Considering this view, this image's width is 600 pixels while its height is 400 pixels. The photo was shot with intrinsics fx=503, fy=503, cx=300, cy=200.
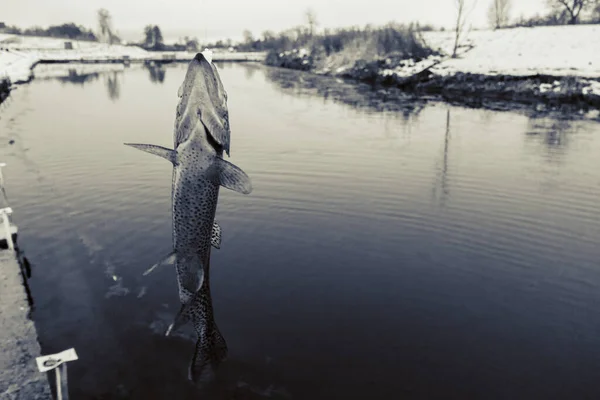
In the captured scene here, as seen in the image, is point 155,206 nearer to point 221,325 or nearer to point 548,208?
point 221,325

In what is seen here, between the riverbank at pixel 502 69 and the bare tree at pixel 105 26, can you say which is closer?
the riverbank at pixel 502 69

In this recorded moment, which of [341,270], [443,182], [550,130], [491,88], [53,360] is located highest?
[491,88]

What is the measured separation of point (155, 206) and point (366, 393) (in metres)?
9.21

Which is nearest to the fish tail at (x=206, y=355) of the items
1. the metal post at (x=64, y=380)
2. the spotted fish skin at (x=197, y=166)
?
the spotted fish skin at (x=197, y=166)

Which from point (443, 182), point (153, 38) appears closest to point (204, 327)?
point (443, 182)

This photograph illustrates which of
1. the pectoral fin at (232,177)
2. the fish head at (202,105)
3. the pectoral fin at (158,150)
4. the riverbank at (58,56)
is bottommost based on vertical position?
the pectoral fin at (232,177)

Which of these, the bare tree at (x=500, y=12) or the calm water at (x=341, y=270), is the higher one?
the bare tree at (x=500, y=12)

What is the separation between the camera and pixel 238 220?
1362 cm

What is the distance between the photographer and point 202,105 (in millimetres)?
4398

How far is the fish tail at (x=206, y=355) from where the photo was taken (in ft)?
20.4

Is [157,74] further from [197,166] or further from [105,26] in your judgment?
[105,26]

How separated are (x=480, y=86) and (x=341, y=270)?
131 ft

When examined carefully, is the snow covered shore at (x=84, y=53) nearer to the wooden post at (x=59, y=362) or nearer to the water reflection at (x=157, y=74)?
the water reflection at (x=157, y=74)

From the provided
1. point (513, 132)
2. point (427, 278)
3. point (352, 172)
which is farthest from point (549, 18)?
point (427, 278)
